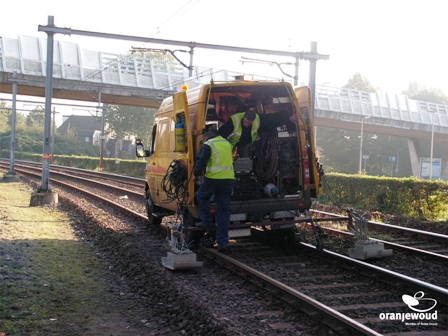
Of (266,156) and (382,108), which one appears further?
(382,108)

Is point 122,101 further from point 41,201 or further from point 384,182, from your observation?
point 384,182

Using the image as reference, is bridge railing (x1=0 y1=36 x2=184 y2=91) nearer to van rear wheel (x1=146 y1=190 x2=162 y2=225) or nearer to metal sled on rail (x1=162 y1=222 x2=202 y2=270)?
van rear wheel (x1=146 y1=190 x2=162 y2=225)

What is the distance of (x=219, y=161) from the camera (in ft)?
26.6

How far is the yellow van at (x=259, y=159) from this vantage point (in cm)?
870

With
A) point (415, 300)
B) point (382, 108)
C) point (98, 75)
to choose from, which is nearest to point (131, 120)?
point (382, 108)

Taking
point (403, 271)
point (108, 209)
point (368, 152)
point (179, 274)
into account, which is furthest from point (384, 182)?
point (368, 152)

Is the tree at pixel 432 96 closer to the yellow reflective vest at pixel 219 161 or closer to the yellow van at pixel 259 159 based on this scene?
the yellow van at pixel 259 159

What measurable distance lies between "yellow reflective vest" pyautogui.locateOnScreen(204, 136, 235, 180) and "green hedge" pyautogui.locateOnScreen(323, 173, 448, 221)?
5.74 metres

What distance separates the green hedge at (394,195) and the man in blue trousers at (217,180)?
18.5 feet

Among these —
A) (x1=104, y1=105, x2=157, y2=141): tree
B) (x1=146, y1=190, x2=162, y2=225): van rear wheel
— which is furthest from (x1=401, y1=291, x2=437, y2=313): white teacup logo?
(x1=104, y1=105, x2=157, y2=141): tree

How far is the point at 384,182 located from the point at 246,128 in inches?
365

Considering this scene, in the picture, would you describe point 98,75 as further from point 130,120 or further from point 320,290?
point 130,120

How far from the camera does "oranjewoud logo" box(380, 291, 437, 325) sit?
5.38 metres

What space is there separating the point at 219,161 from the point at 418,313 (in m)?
3.61
